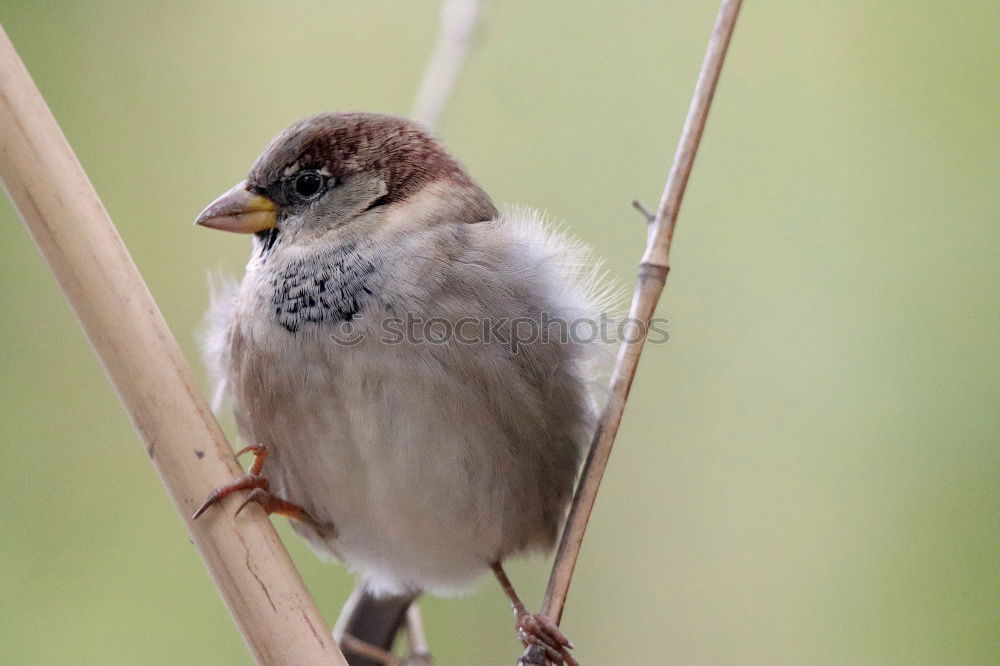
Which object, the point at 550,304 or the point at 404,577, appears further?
the point at 404,577

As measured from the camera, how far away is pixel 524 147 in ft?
9.30

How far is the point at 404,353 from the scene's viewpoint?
154cm

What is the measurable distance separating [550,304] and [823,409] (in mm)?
1140

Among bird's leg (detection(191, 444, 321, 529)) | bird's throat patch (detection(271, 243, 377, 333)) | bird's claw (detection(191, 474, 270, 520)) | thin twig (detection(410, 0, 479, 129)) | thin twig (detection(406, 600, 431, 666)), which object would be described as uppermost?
thin twig (detection(410, 0, 479, 129))

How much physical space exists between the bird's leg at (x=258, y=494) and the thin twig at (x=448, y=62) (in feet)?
2.25

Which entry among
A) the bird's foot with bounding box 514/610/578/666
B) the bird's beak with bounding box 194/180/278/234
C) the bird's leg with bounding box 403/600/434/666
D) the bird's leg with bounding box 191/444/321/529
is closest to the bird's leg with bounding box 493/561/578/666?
the bird's foot with bounding box 514/610/578/666

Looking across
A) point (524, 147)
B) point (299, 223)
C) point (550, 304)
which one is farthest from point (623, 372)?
point (524, 147)

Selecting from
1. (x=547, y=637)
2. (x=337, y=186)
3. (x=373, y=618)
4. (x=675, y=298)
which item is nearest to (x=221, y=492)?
(x=547, y=637)

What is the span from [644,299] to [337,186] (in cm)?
64

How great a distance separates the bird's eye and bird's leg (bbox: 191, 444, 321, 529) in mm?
458

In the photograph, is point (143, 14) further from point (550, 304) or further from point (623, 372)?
point (623, 372)

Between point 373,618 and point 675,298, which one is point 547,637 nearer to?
point 373,618

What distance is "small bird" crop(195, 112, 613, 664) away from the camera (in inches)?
61.9

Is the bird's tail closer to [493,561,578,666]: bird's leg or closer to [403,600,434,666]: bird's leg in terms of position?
[403,600,434,666]: bird's leg
